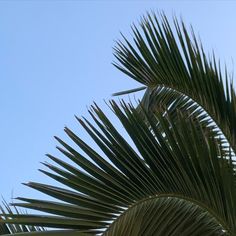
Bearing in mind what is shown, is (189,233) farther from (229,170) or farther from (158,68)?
(158,68)

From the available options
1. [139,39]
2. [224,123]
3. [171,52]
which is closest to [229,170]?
[224,123]

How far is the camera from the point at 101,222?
1.98 meters

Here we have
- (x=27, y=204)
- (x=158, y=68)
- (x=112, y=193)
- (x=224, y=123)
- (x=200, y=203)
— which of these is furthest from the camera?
(x=158, y=68)

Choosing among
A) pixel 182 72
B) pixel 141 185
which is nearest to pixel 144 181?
pixel 141 185

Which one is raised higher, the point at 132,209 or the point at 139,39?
the point at 139,39

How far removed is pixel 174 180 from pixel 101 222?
0.37 metres

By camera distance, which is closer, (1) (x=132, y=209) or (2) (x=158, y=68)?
(1) (x=132, y=209)

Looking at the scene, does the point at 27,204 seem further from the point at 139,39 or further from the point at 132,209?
the point at 139,39

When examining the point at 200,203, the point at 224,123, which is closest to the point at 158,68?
the point at 224,123

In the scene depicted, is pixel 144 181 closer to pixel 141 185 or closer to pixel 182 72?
pixel 141 185

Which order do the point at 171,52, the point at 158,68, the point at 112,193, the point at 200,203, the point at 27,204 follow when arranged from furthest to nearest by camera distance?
1. the point at 158,68
2. the point at 171,52
3. the point at 200,203
4. the point at 112,193
5. the point at 27,204

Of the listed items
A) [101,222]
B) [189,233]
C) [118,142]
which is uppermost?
[118,142]

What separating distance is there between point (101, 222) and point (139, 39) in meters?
1.86

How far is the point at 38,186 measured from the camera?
196cm
